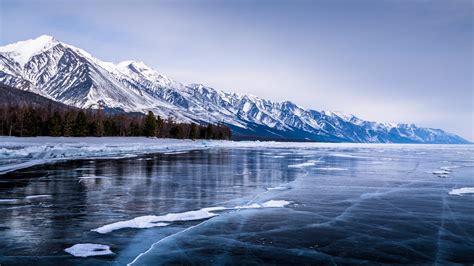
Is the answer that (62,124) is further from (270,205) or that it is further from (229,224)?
(229,224)

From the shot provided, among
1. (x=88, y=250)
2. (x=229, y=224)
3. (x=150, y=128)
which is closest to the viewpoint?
(x=88, y=250)

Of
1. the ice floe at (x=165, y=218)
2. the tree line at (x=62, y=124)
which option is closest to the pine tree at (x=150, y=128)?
the tree line at (x=62, y=124)

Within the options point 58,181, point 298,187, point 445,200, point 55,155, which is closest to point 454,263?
point 445,200

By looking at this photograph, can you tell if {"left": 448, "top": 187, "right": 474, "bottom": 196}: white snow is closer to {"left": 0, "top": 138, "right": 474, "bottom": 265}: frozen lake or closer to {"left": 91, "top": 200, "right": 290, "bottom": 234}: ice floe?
{"left": 0, "top": 138, "right": 474, "bottom": 265}: frozen lake

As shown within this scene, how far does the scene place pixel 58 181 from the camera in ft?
65.2

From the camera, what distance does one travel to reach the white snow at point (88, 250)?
7.93 metres

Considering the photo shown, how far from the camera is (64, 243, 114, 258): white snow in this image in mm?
7927

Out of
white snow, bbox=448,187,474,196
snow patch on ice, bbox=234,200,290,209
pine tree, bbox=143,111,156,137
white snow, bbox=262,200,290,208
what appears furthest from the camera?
pine tree, bbox=143,111,156,137

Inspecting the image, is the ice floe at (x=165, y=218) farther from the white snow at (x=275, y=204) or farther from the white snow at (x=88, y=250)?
the white snow at (x=88, y=250)

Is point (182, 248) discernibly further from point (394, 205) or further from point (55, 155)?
point (55, 155)

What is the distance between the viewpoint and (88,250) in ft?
26.8

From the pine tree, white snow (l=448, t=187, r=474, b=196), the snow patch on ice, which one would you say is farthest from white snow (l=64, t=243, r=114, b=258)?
the pine tree

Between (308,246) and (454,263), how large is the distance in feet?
9.24

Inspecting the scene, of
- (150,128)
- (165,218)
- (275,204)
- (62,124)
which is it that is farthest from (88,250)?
(150,128)
